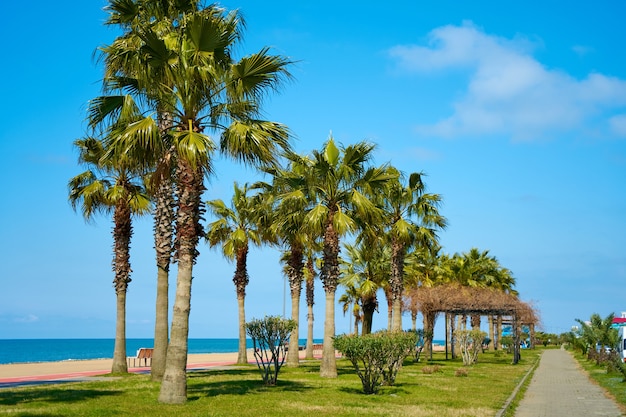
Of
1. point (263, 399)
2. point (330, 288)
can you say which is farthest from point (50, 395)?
point (330, 288)

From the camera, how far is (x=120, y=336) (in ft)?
89.5

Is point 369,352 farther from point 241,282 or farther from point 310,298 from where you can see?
point 310,298

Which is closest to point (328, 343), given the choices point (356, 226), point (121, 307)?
point (356, 226)

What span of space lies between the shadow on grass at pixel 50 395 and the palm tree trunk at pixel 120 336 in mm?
7196

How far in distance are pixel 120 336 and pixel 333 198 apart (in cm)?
1083

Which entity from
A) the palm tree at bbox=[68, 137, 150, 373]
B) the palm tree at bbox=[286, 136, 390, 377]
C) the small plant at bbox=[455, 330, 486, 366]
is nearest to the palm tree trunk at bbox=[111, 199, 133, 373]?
the palm tree at bbox=[68, 137, 150, 373]

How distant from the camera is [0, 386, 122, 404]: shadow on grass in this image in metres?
16.1

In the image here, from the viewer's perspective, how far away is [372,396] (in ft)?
61.3

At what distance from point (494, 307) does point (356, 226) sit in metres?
20.5

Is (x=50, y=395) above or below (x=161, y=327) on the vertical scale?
below

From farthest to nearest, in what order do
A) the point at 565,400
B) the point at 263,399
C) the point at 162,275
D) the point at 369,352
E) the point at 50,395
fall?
the point at 162,275 → the point at 565,400 → the point at 369,352 → the point at 50,395 → the point at 263,399

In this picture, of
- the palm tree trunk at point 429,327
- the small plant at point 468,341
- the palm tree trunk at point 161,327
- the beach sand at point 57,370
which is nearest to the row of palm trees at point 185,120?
the palm tree trunk at point 161,327

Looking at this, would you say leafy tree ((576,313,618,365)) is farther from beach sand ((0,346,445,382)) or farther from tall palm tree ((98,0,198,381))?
tall palm tree ((98,0,198,381))

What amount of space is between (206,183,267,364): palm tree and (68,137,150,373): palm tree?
720cm
